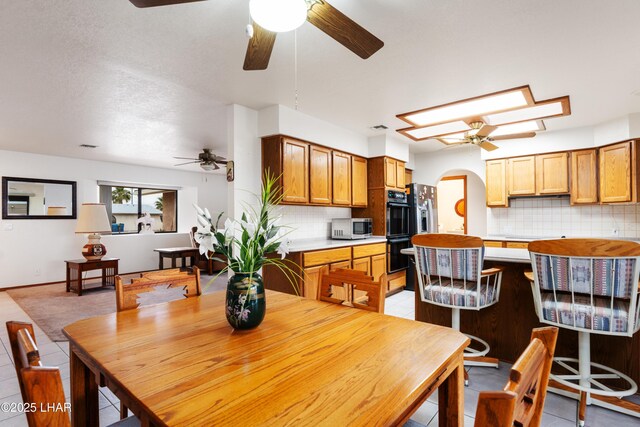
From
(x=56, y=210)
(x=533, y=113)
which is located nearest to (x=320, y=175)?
(x=533, y=113)

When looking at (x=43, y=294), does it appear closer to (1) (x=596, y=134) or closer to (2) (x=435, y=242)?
(2) (x=435, y=242)

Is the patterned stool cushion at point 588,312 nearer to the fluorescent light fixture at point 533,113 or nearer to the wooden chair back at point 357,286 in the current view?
the wooden chair back at point 357,286

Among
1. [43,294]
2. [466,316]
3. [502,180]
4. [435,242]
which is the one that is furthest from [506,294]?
[43,294]

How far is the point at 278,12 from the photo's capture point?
1.38m

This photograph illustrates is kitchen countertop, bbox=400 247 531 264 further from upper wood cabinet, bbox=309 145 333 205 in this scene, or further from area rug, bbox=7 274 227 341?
area rug, bbox=7 274 227 341

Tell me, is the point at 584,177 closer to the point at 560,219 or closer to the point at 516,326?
the point at 560,219

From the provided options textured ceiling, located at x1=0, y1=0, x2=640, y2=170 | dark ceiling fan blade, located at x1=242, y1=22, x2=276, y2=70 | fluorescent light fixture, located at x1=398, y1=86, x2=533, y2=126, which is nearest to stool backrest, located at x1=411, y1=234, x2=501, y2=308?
textured ceiling, located at x1=0, y1=0, x2=640, y2=170

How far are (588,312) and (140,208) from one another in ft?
26.9

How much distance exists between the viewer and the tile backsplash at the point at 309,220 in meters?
4.37

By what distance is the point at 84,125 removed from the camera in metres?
4.30

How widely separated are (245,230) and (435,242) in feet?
4.98

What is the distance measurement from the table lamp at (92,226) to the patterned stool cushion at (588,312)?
20.5ft

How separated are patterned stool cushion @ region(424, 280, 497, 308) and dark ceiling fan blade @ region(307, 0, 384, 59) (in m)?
1.65

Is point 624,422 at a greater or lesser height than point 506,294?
lesser
